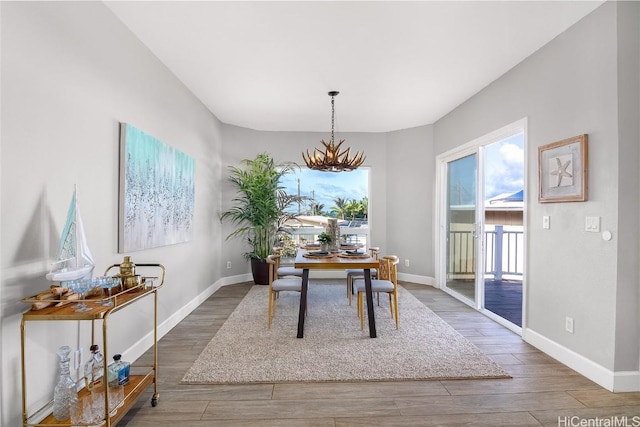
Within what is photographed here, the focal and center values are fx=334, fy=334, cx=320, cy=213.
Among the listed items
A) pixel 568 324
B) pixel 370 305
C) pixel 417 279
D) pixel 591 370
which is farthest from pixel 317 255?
pixel 417 279

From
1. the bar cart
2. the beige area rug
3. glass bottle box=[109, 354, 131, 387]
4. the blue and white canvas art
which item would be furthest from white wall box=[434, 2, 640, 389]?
the blue and white canvas art

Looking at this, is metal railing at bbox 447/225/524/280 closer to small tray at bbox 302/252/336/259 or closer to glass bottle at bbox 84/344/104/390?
small tray at bbox 302/252/336/259

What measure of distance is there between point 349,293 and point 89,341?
2819 mm

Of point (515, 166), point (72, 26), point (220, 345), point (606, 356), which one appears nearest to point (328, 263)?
point (220, 345)

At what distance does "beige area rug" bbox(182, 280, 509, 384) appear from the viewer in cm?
243

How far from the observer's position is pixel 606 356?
2.27 metres

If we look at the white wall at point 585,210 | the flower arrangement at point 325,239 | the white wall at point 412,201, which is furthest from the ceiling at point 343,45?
the flower arrangement at point 325,239

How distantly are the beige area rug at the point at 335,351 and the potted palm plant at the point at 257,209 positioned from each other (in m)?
1.53

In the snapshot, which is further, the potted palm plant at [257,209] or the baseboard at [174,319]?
the potted palm plant at [257,209]

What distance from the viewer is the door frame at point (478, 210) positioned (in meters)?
3.14

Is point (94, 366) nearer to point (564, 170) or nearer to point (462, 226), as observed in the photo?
point (564, 170)

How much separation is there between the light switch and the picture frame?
0.49 feet

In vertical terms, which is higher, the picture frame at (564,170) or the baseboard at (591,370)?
the picture frame at (564,170)

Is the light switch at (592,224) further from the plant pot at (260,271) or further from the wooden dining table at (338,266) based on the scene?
the plant pot at (260,271)
